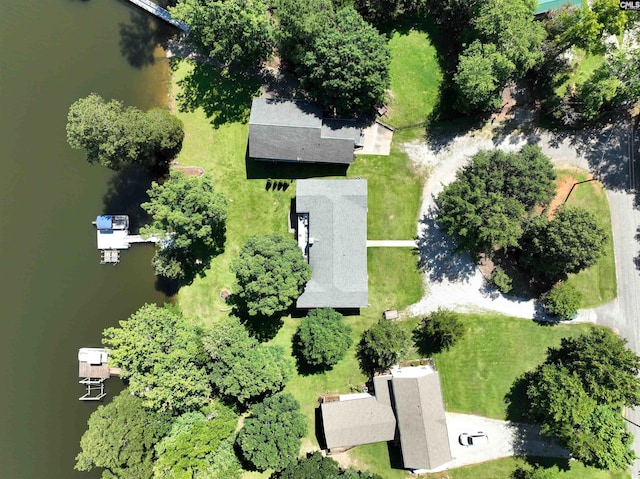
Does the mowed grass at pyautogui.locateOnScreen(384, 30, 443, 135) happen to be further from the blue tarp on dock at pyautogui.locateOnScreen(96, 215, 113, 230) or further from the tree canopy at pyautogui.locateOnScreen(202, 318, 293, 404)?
the blue tarp on dock at pyautogui.locateOnScreen(96, 215, 113, 230)

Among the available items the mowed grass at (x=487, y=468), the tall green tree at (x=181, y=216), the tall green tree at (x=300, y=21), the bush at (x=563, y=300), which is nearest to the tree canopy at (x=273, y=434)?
the mowed grass at (x=487, y=468)

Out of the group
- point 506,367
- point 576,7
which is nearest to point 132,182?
point 506,367

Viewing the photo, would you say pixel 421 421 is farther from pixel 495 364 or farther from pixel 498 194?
pixel 498 194

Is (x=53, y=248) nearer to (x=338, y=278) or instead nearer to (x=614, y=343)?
(x=338, y=278)

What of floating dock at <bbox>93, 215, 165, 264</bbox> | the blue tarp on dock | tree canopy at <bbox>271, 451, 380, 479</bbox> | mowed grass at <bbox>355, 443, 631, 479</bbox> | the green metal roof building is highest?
the green metal roof building

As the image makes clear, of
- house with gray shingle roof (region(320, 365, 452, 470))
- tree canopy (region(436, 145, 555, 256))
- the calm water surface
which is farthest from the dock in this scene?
house with gray shingle roof (region(320, 365, 452, 470))

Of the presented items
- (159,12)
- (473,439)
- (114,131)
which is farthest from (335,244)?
(159,12)

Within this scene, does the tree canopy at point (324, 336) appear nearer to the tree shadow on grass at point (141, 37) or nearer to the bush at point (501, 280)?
the bush at point (501, 280)
